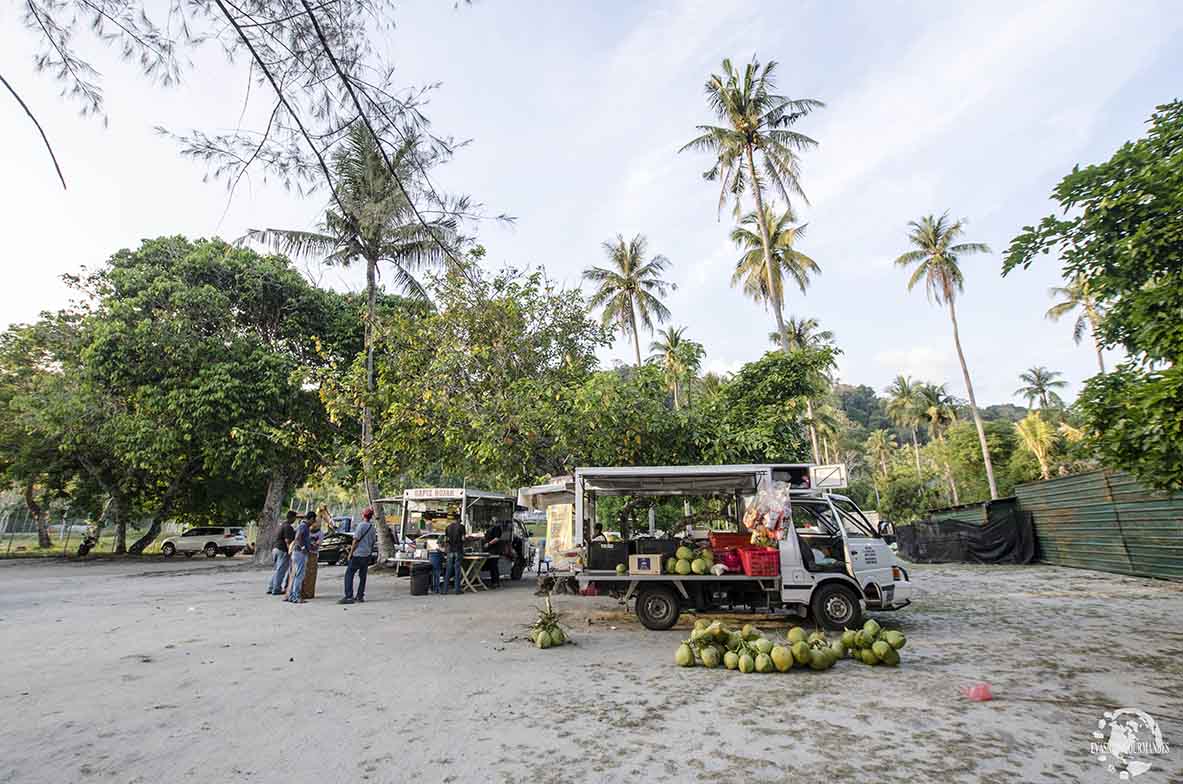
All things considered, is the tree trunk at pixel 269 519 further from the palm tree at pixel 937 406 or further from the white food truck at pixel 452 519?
the palm tree at pixel 937 406

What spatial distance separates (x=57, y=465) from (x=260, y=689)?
2708 centimetres

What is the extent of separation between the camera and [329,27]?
14.8 ft

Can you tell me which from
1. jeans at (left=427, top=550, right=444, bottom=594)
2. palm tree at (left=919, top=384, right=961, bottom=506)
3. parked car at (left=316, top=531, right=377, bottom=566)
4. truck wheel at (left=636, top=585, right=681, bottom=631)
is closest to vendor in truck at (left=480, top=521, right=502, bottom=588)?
jeans at (left=427, top=550, right=444, bottom=594)

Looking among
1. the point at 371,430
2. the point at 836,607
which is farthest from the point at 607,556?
the point at 371,430

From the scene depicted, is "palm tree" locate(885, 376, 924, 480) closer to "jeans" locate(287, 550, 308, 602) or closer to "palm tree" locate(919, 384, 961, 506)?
"palm tree" locate(919, 384, 961, 506)

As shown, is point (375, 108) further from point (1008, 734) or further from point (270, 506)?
point (270, 506)

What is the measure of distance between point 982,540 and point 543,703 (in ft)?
68.8

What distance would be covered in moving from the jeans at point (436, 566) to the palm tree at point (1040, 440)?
3356cm

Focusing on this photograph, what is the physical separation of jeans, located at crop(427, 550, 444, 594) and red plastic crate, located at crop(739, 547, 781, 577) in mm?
7944

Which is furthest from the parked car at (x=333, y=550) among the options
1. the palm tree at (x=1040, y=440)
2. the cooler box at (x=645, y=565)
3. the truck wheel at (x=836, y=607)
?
the palm tree at (x=1040, y=440)

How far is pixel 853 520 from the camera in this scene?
376 inches

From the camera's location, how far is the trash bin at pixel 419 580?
1390 centimetres

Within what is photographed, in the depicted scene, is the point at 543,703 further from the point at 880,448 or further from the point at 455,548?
the point at 880,448

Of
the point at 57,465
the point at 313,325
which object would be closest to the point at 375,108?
the point at 313,325
